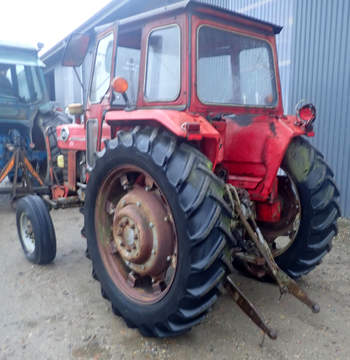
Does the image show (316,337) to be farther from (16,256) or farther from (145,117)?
(16,256)

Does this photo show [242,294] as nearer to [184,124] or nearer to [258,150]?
[258,150]

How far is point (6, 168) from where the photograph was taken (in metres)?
5.48

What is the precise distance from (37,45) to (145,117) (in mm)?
5234

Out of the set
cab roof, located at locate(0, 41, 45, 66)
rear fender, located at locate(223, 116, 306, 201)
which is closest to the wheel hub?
rear fender, located at locate(223, 116, 306, 201)

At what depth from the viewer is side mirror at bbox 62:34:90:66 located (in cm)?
289

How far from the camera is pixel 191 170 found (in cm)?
200

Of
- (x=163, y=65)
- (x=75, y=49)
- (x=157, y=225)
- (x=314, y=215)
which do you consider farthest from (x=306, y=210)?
(x=75, y=49)

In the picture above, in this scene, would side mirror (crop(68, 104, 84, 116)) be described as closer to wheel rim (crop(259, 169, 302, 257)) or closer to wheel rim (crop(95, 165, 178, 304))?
wheel rim (crop(95, 165, 178, 304))

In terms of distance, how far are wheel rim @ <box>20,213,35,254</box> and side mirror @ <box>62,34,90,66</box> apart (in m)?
1.64

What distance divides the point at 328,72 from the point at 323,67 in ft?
0.37

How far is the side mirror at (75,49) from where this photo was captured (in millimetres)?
2889

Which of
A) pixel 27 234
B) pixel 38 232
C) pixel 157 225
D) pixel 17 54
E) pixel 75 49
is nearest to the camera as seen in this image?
→ pixel 157 225

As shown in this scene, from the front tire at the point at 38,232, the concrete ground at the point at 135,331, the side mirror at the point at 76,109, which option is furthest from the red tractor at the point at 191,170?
the front tire at the point at 38,232

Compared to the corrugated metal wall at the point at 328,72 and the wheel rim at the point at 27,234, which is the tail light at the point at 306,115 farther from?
the wheel rim at the point at 27,234
